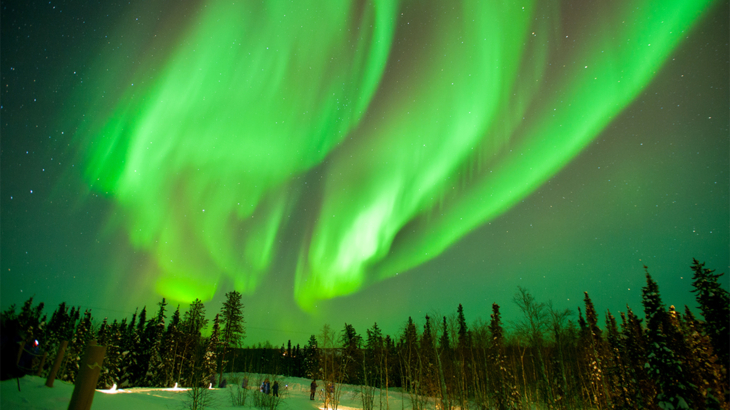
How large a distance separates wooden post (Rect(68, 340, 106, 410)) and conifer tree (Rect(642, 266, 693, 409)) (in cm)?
3886

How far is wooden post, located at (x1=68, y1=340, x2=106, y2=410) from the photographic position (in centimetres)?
338

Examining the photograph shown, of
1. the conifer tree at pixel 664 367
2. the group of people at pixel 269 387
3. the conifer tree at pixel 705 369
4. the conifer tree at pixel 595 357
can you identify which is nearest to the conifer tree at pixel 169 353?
the group of people at pixel 269 387

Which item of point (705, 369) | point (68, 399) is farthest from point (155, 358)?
point (705, 369)

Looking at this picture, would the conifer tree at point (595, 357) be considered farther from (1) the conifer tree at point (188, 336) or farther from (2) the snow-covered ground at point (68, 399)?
(1) the conifer tree at point (188, 336)

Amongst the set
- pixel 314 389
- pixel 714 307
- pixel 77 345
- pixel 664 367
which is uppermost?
pixel 714 307

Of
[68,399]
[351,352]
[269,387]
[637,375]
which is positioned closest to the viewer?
[68,399]

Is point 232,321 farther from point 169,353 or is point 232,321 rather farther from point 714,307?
point 714,307

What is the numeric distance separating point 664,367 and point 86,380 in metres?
39.2

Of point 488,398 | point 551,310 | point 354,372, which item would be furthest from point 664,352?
point 354,372

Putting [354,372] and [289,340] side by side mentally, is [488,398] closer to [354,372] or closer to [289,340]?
[354,372]

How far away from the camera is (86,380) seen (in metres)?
3.38

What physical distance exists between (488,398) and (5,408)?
1838 inches

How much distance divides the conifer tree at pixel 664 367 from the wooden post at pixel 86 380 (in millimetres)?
38862

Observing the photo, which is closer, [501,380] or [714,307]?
[714,307]
